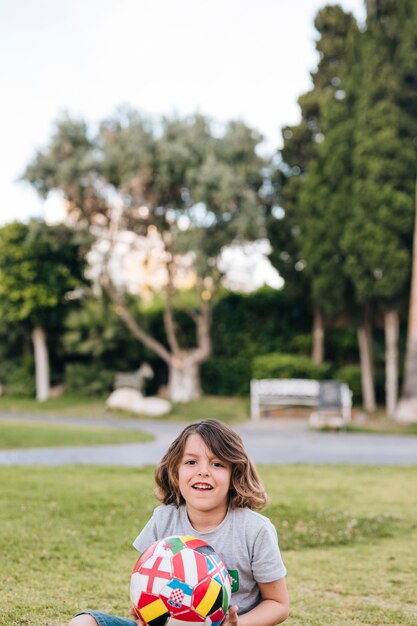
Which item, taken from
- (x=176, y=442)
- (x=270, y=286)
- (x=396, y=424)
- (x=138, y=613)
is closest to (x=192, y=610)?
(x=138, y=613)

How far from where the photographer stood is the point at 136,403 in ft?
70.3

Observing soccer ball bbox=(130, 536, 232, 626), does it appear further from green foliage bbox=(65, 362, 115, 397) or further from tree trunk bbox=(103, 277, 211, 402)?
green foliage bbox=(65, 362, 115, 397)

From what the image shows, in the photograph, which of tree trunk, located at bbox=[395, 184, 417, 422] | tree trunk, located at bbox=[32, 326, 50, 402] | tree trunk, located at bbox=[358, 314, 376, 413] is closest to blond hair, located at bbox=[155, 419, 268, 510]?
tree trunk, located at bbox=[395, 184, 417, 422]

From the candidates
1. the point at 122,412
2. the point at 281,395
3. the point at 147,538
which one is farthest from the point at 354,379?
the point at 147,538

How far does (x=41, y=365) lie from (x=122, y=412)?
5.47 m

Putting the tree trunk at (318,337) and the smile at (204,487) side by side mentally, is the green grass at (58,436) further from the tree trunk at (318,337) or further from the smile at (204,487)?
the smile at (204,487)

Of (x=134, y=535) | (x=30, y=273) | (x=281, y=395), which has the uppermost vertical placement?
(x=30, y=273)

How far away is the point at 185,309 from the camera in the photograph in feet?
79.6

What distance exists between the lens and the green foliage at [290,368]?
2202 centimetres

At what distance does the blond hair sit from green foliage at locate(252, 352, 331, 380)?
18.9m

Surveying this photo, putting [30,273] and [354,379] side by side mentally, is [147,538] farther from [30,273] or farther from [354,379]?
[30,273]

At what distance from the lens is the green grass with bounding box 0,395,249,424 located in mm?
20938

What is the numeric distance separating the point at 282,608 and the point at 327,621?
4.65ft

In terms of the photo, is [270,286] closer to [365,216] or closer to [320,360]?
[320,360]
